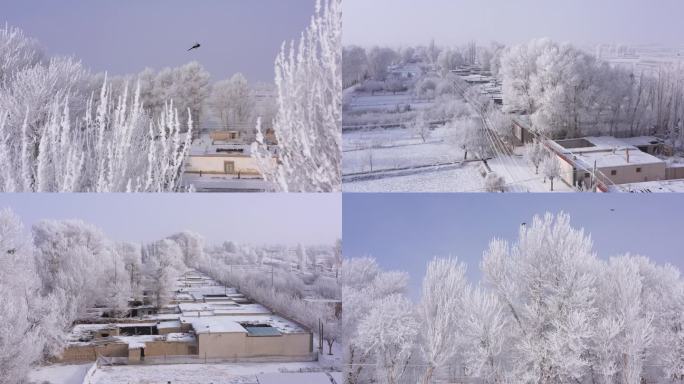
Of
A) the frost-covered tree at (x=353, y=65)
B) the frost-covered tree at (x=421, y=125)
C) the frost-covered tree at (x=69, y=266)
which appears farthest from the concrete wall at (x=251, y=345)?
the frost-covered tree at (x=353, y=65)

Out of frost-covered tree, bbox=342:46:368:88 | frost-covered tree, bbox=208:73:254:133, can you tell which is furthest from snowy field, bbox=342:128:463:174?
frost-covered tree, bbox=208:73:254:133

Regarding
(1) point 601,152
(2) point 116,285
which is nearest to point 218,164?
(2) point 116,285

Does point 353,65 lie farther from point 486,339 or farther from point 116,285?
point 116,285

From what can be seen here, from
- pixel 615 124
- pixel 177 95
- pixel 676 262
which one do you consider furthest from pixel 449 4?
pixel 676 262

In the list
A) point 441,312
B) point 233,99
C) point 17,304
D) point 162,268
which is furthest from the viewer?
point 162,268

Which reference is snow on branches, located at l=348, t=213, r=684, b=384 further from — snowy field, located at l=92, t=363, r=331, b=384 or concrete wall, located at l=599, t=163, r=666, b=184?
snowy field, located at l=92, t=363, r=331, b=384

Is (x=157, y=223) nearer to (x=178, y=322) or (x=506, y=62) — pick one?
(x=178, y=322)
